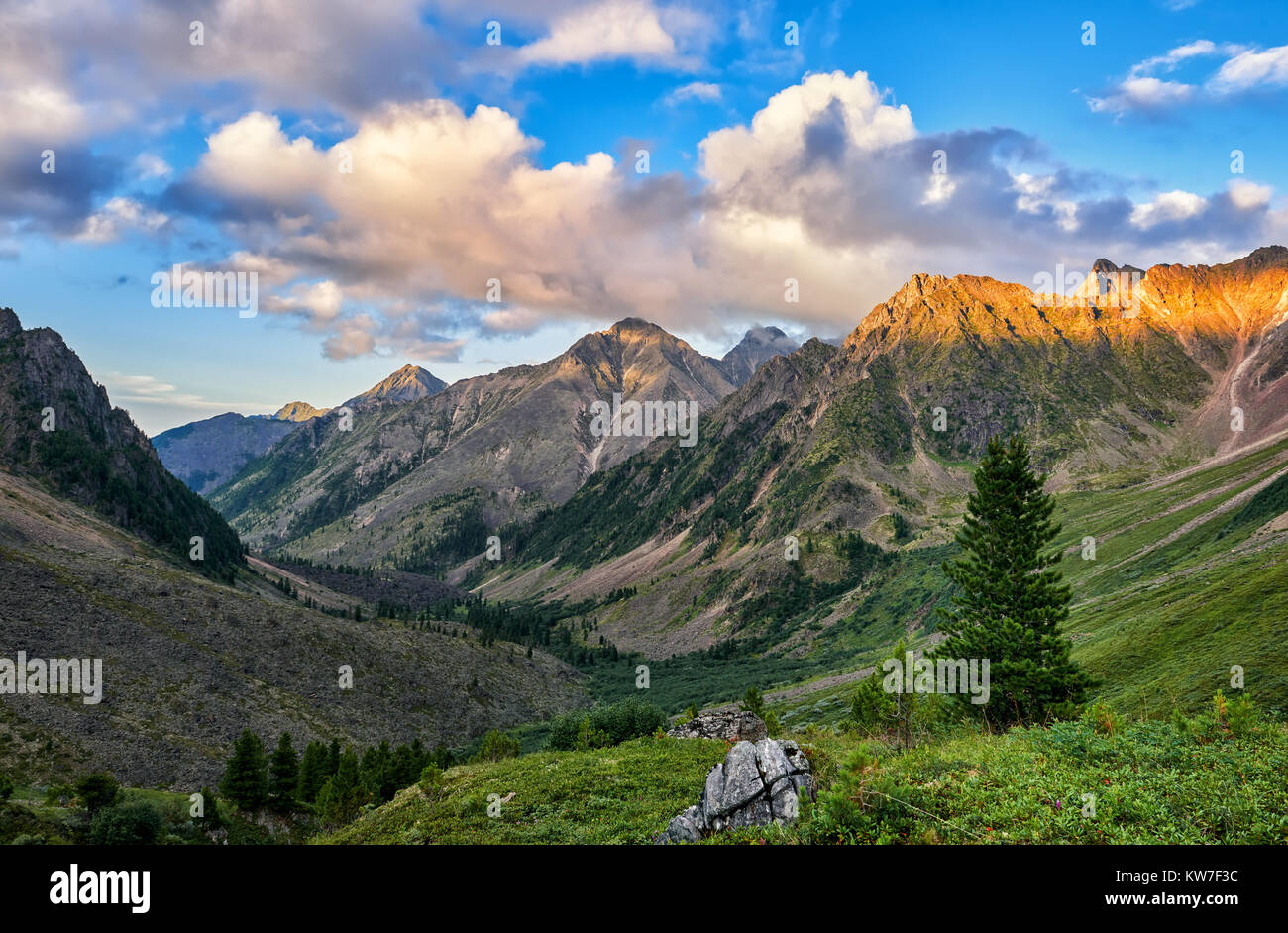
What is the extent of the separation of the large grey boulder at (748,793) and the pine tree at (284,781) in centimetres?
6293

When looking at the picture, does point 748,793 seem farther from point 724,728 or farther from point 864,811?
point 724,728

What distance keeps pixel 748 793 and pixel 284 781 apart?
218 feet

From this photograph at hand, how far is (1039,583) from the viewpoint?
117 feet

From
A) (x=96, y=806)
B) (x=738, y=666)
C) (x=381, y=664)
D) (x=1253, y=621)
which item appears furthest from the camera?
(x=738, y=666)

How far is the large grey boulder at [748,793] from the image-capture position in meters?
19.0

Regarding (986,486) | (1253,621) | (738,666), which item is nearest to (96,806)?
(986,486)

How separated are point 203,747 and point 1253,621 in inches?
4256

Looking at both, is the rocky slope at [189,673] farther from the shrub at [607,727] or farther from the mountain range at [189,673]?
the shrub at [607,727]

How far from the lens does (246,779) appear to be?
6388 cm

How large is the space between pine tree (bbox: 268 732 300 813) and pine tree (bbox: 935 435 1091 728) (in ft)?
216

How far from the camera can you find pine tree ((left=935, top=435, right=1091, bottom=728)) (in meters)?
33.6

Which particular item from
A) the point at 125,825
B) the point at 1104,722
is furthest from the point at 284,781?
the point at 1104,722

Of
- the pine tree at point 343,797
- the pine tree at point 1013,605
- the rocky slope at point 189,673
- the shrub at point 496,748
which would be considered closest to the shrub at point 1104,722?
the pine tree at point 1013,605
